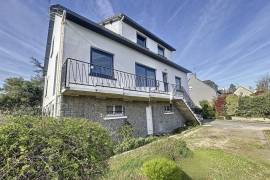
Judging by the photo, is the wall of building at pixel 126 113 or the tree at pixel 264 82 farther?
the tree at pixel 264 82

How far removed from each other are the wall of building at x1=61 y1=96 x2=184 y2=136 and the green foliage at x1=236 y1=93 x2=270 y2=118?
41.2ft

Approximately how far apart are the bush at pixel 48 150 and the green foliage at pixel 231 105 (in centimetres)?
2688

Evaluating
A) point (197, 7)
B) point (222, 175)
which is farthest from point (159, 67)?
point (222, 175)

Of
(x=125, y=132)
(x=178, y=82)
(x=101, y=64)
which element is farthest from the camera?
(x=178, y=82)

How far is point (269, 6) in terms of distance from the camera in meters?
10.2

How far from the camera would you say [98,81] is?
1014 cm

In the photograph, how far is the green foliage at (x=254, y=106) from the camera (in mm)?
22312

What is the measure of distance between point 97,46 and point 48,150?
883 cm

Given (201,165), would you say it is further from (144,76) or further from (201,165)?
(144,76)

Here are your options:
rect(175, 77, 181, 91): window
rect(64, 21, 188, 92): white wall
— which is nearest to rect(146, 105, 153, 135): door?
rect(64, 21, 188, 92): white wall

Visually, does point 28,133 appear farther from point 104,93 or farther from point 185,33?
point 185,33

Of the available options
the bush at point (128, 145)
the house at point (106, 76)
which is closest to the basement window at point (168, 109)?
the house at point (106, 76)

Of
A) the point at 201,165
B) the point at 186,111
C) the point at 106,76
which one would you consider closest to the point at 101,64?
the point at 106,76

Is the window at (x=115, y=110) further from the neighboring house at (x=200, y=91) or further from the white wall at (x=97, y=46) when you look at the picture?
the neighboring house at (x=200, y=91)
